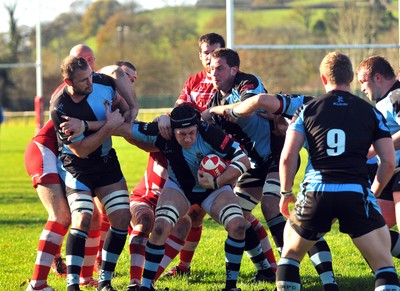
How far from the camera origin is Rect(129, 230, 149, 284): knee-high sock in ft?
24.5

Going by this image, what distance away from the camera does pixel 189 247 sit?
8344 mm

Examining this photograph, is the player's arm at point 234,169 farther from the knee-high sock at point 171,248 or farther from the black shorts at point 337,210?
the black shorts at point 337,210

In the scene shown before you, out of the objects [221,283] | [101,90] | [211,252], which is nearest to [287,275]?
[221,283]

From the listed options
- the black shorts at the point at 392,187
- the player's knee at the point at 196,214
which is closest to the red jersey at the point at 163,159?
the player's knee at the point at 196,214

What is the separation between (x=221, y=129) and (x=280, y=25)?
44119 mm

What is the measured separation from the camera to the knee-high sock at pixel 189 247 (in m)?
8.32

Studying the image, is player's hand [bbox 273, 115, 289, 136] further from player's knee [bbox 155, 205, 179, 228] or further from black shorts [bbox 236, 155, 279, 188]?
player's knee [bbox 155, 205, 179, 228]

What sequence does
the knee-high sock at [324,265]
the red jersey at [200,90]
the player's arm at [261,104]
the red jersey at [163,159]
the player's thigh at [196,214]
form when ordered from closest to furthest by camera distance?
the knee-high sock at [324,265] < the player's arm at [261,104] < the red jersey at [163,159] < the player's thigh at [196,214] < the red jersey at [200,90]

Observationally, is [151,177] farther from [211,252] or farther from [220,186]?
[211,252]

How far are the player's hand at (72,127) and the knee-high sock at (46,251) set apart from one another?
820 millimetres

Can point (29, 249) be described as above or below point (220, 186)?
below

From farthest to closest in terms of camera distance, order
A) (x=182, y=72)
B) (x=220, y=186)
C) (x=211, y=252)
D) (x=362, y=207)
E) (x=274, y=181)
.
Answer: (x=182, y=72) → (x=211, y=252) → (x=274, y=181) → (x=220, y=186) → (x=362, y=207)

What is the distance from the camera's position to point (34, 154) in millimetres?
7641

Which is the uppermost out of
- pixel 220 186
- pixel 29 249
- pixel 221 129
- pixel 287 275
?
pixel 221 129
